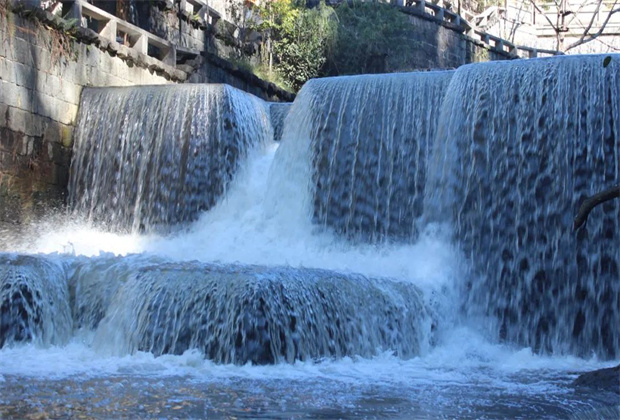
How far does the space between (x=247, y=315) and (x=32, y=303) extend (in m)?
2.01

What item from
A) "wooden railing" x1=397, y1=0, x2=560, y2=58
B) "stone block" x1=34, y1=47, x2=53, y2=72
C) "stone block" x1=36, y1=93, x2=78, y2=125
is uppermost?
"wooden railing" x1=397, y1=0, x2=560, y2=58

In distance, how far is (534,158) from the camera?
11.0 m

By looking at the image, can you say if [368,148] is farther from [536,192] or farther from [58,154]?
[58,154]

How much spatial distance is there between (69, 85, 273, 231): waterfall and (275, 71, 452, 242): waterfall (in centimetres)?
105

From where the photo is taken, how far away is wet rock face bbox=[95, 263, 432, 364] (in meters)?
7.95

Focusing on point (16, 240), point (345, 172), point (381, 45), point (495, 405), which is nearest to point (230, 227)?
point (345, 172)

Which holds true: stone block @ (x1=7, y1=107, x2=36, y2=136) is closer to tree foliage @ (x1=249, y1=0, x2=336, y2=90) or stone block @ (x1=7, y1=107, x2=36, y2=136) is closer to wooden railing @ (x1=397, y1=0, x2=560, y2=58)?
tree foliage @ (x1=249, y1=0, x2=336, y2=90)

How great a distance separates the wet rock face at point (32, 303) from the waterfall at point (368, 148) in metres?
4.58

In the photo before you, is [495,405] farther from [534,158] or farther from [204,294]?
[534,158]

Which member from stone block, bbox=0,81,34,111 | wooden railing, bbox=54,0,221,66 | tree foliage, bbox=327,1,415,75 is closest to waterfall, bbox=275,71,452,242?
stone block, bbox=0,81,34,111

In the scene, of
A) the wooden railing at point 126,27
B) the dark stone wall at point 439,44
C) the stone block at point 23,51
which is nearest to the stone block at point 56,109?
the stone block at point 23,51

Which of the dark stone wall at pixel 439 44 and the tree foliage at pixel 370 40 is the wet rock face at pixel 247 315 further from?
the dark stone wall at pixel 439 44

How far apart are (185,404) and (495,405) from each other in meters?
1.88

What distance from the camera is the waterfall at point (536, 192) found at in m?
10.2
